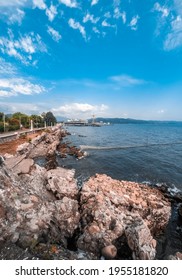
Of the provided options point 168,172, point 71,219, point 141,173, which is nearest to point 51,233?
point 71,219

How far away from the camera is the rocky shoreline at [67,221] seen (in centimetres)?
759

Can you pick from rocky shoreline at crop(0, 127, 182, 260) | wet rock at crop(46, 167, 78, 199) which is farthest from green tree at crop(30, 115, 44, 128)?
rocky shoreline at crop(0, 127, 182, 260)

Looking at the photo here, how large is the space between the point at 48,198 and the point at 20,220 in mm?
2922

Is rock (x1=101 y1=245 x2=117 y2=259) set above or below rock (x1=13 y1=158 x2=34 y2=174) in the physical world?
below

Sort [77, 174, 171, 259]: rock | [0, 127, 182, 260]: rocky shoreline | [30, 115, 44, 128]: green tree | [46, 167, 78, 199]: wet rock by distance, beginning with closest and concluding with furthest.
A: [0, 127, 182, 260]: rocky shoreline < [77, 174, 171, 259]: rock < [46, 167, 78, 199]: wet rock < [30, 115, 44, 128]: green tree

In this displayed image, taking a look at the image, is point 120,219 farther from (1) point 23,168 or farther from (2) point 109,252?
(1) point 23,168

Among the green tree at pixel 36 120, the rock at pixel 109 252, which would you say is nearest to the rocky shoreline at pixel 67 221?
the rock at pixel 109 252

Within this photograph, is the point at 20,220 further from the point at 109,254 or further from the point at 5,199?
the point at 109,254

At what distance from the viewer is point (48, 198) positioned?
11227 millimetres

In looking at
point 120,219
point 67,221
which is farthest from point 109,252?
point 67,221

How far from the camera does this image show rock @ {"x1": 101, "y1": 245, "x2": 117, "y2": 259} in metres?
7.91

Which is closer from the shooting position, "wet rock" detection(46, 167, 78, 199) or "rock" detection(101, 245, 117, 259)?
"rock" detection(101, 245, 117, 259)

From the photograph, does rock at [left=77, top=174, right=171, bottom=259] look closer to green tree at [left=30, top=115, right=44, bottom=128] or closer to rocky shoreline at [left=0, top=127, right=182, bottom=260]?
rocky shoreline at [left=0, top=127, right=182, bottom=260]

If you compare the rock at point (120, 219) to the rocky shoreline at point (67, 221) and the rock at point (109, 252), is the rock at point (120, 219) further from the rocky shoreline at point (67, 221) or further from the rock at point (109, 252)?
the rock at point (109, 252)
